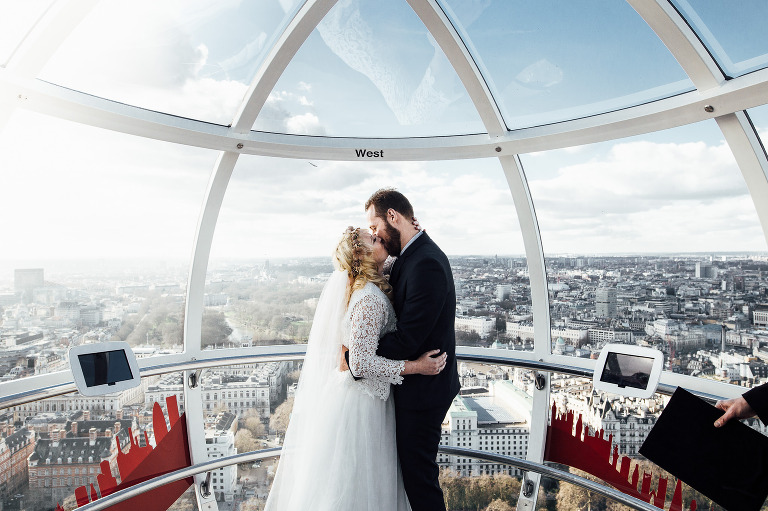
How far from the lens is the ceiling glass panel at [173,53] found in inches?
123

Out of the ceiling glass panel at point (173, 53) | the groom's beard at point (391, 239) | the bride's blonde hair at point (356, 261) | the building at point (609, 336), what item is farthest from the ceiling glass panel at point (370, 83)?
the building at point (609, 336)

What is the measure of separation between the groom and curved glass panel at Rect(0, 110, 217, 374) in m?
2.49

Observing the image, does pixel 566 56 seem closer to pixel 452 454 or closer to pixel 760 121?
pixel 760 121

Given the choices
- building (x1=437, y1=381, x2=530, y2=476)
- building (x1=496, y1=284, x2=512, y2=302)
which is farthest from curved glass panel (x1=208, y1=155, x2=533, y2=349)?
building (x1=437, y1=381, x2=530, y2=476)

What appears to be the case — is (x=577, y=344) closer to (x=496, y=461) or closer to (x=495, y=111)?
(x=496, y=461)

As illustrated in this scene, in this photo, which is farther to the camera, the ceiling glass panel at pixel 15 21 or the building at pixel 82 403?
the building at pixel 82 403

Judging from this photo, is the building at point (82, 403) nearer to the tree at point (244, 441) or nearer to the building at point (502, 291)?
the tree at point (244, 441)

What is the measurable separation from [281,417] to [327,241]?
173 centimetres

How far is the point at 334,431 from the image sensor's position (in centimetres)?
251

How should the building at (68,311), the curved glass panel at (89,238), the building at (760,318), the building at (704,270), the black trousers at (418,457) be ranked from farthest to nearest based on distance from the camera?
the building at (68,311)
the building at (704,270)
the curved glass panel at (89,238)
the building at (760,318)
the black trousers at (418,457)

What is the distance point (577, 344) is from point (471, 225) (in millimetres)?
1488

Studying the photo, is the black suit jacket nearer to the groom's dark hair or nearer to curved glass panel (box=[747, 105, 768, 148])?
the groom's dark hair

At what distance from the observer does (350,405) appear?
2521 mm

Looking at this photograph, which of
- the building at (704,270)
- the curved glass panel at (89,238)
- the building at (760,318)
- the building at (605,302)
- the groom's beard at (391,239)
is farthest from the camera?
the building at (605,302)
